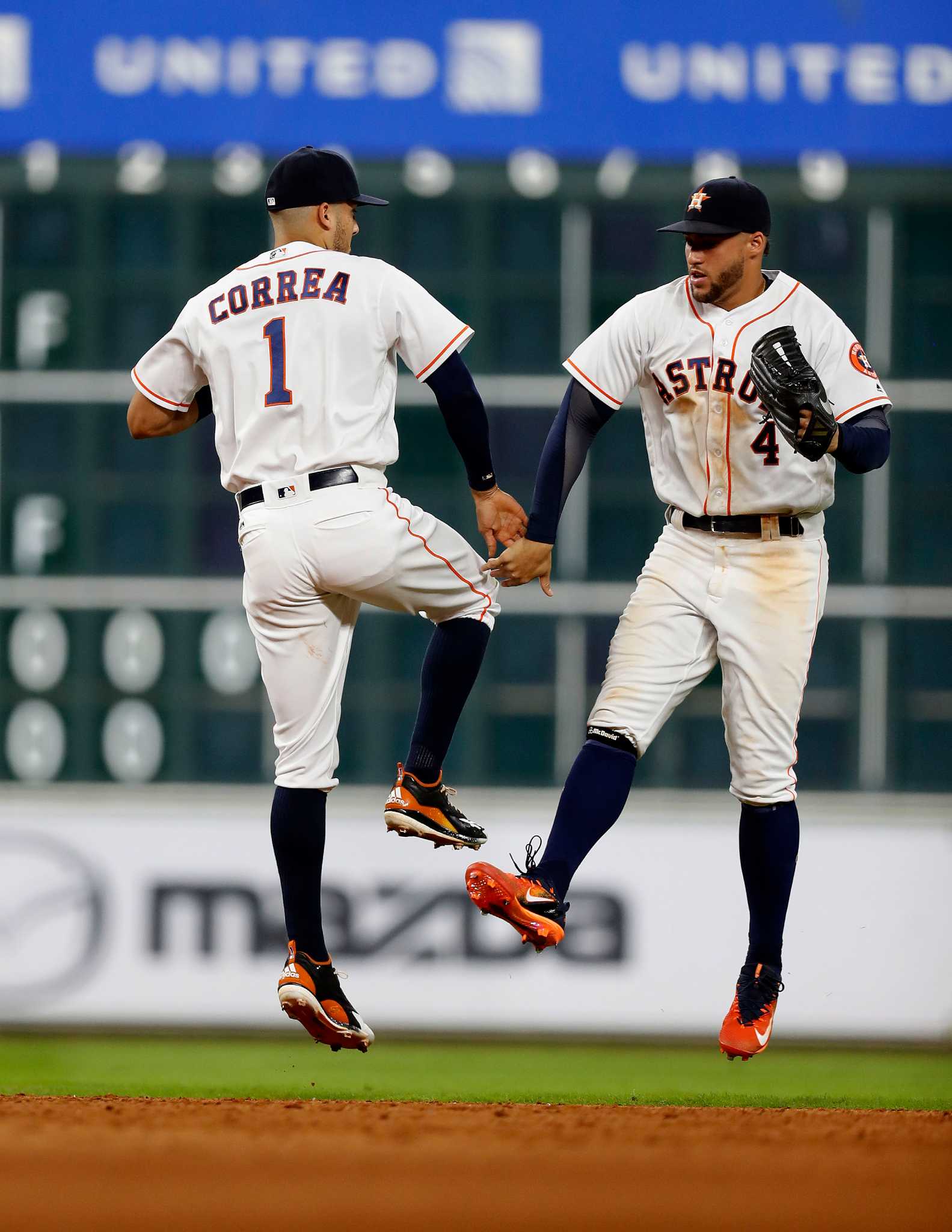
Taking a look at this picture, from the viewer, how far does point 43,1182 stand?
12.9 ft

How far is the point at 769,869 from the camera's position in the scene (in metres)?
3.83

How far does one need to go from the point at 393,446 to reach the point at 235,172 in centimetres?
387

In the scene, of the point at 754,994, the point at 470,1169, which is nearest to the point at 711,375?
the point at 754,994

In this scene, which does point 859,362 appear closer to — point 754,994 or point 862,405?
point 862,405

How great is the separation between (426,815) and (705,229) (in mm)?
1284

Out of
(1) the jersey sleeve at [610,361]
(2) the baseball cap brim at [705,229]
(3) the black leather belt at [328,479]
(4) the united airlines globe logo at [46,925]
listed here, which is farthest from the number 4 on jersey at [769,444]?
(4) the united airlines globe logo at [46,925]

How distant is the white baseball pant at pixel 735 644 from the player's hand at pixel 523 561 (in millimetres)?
206

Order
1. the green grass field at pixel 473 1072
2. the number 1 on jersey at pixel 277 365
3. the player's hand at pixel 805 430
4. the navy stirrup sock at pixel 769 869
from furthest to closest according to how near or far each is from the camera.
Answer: the green grass field at pixel 473 1072 → the navy stirrup sock at pixel 769 869 → the number 1 on jersey at pixel 277 365 → the player's hand at pixel 805 430

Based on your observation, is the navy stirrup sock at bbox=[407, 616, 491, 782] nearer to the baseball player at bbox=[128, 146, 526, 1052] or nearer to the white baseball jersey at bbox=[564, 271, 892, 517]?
the baseball player at bbox=[128, 146, 526, 1052]

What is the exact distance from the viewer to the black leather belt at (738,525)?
3.78 meters

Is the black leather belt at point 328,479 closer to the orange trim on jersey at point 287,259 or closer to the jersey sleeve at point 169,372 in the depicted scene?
the jersey sleeve at point 169,372

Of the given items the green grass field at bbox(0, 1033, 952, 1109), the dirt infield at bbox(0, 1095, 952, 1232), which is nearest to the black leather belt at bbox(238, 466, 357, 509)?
the dirt infield at bbox(0, 1095, 952, 1232)

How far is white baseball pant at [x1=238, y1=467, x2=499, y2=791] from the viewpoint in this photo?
3602 millimetres

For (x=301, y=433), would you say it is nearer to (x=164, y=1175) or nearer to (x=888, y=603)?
(x=164, y=1175)
